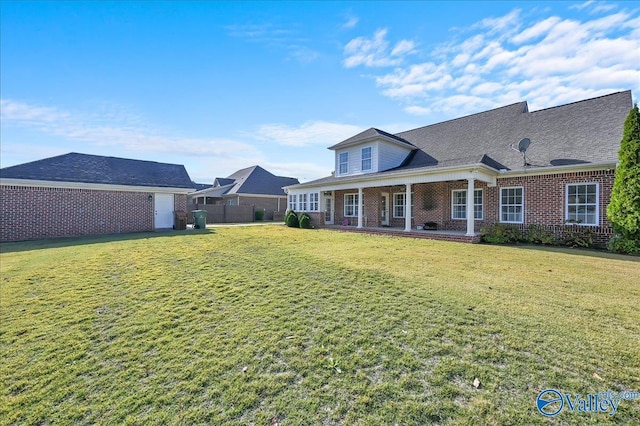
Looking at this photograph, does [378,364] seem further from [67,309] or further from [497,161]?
[497,161]

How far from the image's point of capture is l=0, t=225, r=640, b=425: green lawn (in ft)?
7.89

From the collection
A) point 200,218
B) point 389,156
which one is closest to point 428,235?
point 389,156

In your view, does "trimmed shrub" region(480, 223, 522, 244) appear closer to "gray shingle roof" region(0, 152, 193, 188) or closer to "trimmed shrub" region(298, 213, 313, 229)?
"trimmed shrub" region(298, 213, 313, 229)

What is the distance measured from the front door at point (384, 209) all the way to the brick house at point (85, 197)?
12.8 meters

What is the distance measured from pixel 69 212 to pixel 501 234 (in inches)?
806

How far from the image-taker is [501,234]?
1102 centimetres

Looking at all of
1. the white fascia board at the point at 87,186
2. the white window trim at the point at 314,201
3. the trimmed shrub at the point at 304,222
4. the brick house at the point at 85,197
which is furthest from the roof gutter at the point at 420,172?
the brick house at the point at 85,197

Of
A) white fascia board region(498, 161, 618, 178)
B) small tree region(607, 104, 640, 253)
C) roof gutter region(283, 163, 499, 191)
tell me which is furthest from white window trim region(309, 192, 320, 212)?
small tree region(607, 104, 640, 253)

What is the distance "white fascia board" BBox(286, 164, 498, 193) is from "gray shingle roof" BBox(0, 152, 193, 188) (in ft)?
37.2

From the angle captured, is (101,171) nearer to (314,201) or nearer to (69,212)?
(69,212)

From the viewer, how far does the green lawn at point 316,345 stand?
241 centimetres

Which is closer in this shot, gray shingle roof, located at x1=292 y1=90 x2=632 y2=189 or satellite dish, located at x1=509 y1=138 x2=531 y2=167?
gray shingle roof, located at x1=292 y1=90 x2=632 y2=189

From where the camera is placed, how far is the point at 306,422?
2221 millimetres

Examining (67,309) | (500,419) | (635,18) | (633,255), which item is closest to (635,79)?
(635,18)
